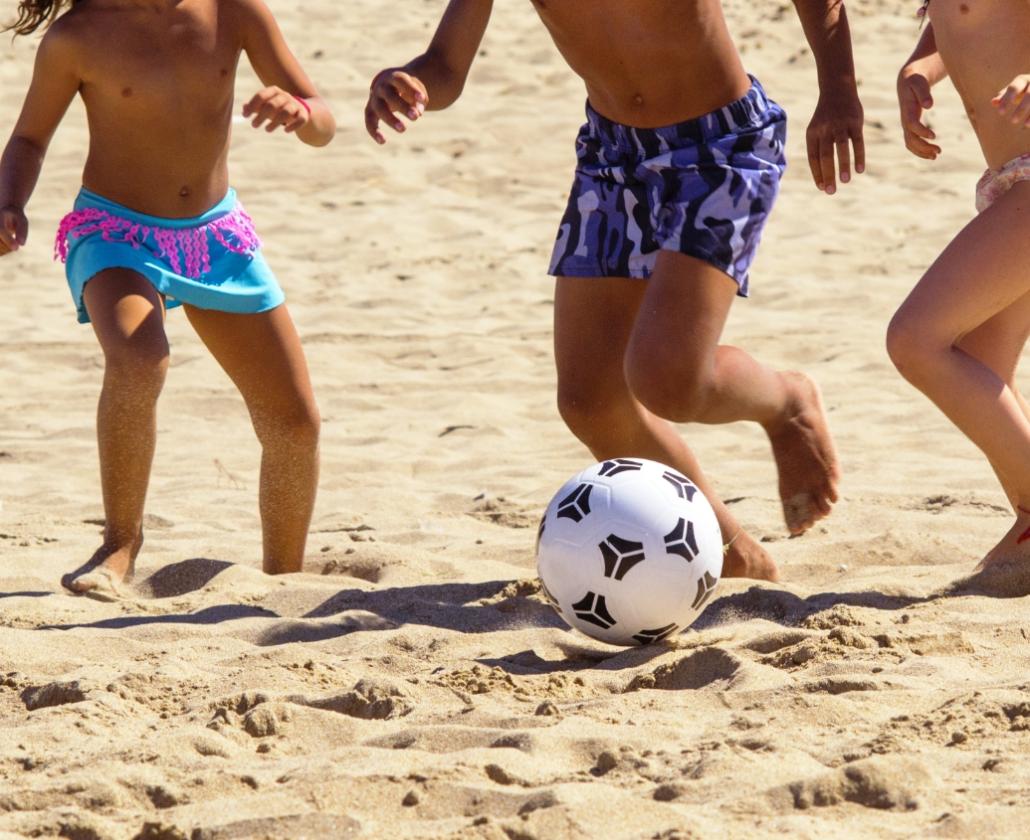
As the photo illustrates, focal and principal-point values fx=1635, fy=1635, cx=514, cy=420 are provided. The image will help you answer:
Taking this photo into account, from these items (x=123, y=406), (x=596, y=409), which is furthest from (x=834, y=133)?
(x=123, y=406)

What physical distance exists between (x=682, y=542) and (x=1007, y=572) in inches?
36.3

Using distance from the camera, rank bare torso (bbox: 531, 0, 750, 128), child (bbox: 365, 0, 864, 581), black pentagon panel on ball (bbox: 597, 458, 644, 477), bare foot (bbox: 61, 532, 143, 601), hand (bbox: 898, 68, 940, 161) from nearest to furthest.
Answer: black pentagon panel on ball (bbox: 597, 458, 644, 477) → hand (bbox: 898, 68, 940, 161) → child (bbox: 365, 0, 864, 581) → bare torso (bbox: 531, 0, 750, 128) → bare foot (bbox: 61, 532, 143, 601)

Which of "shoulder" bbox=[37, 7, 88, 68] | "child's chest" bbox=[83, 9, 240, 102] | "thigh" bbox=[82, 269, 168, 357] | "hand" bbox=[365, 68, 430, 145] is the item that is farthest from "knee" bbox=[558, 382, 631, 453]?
"shoulder" bbox=[37, 7, 88, 68]

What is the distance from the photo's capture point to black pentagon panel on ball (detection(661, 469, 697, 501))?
3.89 meters

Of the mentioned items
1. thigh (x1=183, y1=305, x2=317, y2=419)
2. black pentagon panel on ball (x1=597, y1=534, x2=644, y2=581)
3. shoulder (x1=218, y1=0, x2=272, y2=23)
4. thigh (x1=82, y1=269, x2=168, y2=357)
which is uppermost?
shoulder (x1=218, y1=0, x2=272, y2=23)

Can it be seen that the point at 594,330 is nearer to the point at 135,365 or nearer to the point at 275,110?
the point at 275,110

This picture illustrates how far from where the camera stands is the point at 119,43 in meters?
4.60

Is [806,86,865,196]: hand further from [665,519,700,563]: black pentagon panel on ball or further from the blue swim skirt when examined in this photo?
the blue swim skirt

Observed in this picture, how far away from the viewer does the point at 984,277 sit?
394 centimetres

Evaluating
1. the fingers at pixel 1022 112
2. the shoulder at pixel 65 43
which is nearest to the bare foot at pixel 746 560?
the fingers at pixel 1022 112

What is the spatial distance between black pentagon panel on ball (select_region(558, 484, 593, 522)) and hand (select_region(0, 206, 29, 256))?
5.38 ft

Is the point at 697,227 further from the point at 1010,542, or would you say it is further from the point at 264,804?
the point at 264,804

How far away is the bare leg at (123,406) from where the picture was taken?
4387 millimetres

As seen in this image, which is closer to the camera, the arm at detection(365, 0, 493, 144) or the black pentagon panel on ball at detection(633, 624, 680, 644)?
the black pentagon panel on ball at detection(633, 624, 680, 644)
